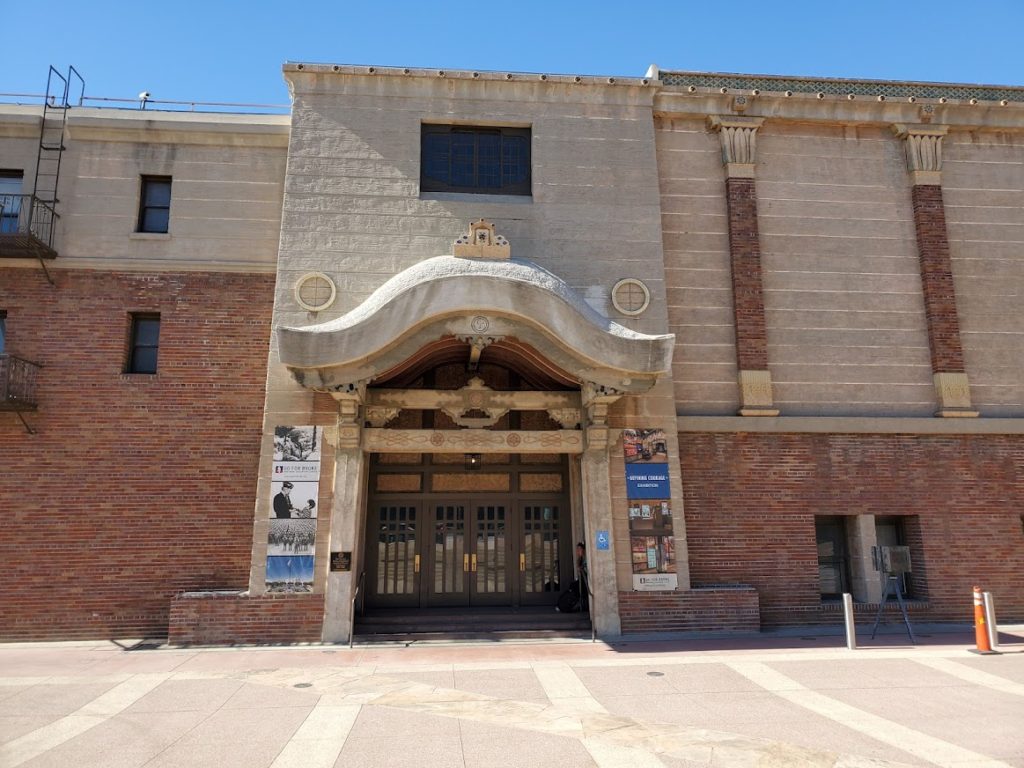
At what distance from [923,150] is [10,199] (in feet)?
68.0

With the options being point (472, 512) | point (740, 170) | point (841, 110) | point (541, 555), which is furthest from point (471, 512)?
point (841, 110)

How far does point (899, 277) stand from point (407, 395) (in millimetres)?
11593

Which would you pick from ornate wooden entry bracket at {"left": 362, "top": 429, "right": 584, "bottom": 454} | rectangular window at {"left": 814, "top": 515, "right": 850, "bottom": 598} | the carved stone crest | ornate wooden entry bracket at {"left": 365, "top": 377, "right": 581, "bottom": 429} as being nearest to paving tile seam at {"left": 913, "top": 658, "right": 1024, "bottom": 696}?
rectangular window at {"left": 814, "top": 515, "right": 850, "bottom": 598}

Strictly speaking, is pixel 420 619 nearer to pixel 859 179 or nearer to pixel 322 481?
pixel 322 481

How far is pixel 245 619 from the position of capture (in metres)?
11.6

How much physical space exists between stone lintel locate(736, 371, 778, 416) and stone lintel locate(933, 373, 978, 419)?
153 inches

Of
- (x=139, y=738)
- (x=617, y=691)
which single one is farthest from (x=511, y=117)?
(x=139, y=738)

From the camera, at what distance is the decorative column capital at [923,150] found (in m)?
15.4

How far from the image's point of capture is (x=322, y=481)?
1245 centimetres

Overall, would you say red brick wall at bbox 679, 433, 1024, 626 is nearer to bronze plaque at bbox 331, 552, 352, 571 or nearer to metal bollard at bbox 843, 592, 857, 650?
metal bollard at bbox 843, 592, 857, 650

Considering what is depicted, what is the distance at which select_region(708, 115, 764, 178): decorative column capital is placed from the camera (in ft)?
49.2

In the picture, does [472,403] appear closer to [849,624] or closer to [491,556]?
[491,556]

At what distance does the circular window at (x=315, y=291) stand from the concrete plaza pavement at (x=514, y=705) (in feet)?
21.3

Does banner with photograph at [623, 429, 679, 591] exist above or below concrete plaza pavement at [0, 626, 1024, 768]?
above
